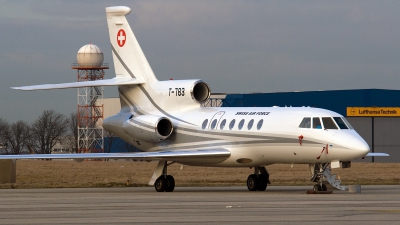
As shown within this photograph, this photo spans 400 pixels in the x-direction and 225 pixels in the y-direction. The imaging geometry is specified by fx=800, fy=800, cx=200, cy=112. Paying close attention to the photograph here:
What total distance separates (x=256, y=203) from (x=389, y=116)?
63913 mm

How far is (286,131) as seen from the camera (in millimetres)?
28047

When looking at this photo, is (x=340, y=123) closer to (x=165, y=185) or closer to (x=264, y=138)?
(x=264, y=138)

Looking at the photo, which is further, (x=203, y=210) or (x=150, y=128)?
(x=150, y=128)

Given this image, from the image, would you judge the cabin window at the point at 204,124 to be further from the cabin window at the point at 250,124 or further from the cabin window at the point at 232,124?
the cabin window at the point at 250,124

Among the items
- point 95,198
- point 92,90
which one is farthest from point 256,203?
Answer: point 92,90

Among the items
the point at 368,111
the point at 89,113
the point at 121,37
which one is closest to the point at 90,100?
the point at 89,113

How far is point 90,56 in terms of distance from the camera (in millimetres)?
89750

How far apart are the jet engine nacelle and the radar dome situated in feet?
190

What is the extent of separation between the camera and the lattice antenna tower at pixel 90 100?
90000 millimetres

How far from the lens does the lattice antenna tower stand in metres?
90.0

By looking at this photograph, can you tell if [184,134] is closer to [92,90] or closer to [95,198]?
[95,198]

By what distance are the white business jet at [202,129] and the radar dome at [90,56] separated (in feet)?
180

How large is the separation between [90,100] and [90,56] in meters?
6.21

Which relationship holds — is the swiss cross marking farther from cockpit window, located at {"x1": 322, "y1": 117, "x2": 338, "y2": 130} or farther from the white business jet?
cockpit window, located at {"x1": 322, "y1": 117, "x2": 338, "y2": 130}
